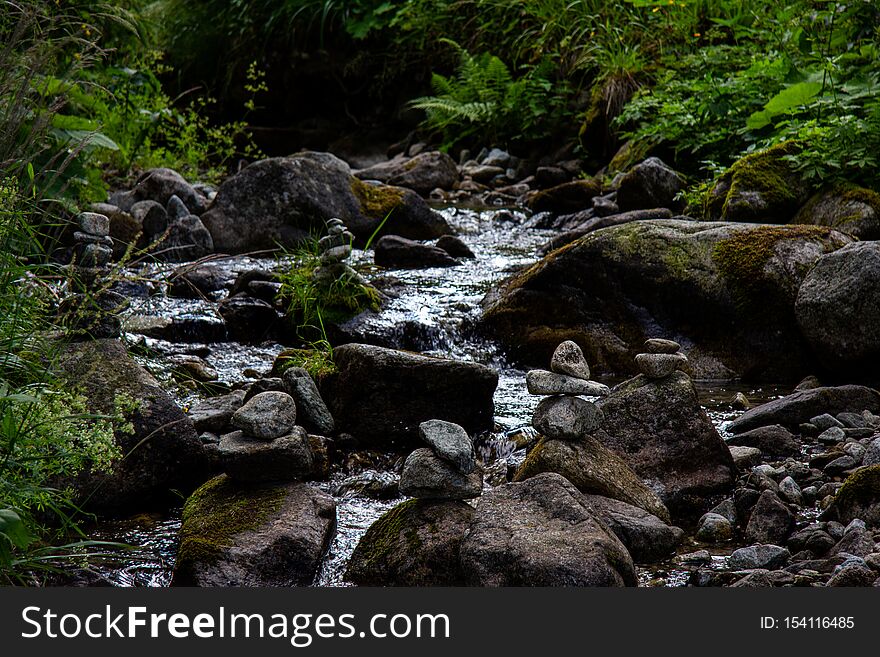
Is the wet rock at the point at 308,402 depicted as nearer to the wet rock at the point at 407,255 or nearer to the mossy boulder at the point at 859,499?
the mossy boulder at the point at 859,499

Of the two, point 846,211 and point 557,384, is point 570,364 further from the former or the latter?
point 846,211

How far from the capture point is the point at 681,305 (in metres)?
6.09

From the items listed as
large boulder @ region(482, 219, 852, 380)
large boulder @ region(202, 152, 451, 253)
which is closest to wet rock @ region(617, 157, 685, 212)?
large boulder @ region(202, 152, 451, 253)

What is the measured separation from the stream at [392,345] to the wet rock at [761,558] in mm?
101

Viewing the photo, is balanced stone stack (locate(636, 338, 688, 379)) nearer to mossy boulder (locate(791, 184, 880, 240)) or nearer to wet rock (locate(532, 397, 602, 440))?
wet rock (locate(532, 397, 602, 440))

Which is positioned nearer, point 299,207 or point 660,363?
point 660,363

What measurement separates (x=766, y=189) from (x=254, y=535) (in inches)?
207

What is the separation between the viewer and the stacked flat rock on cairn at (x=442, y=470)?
136 inches

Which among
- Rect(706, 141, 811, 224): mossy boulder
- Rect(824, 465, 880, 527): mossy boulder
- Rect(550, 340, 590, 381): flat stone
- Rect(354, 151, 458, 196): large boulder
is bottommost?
Rect(824, 465, 880, 527): mossy boulder

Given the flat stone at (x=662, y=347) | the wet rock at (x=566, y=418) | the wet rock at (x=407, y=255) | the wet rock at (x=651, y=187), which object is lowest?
the wet rock at (x=566, y=418)

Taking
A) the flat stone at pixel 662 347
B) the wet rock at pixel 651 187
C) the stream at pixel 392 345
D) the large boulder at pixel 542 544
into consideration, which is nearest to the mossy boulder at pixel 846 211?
the stream at pixel 392 345

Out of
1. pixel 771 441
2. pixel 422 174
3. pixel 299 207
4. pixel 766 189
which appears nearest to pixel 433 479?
pixel 771 441

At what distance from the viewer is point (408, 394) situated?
4879 millimetres

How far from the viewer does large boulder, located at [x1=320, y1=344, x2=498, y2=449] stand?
15.9 feet
